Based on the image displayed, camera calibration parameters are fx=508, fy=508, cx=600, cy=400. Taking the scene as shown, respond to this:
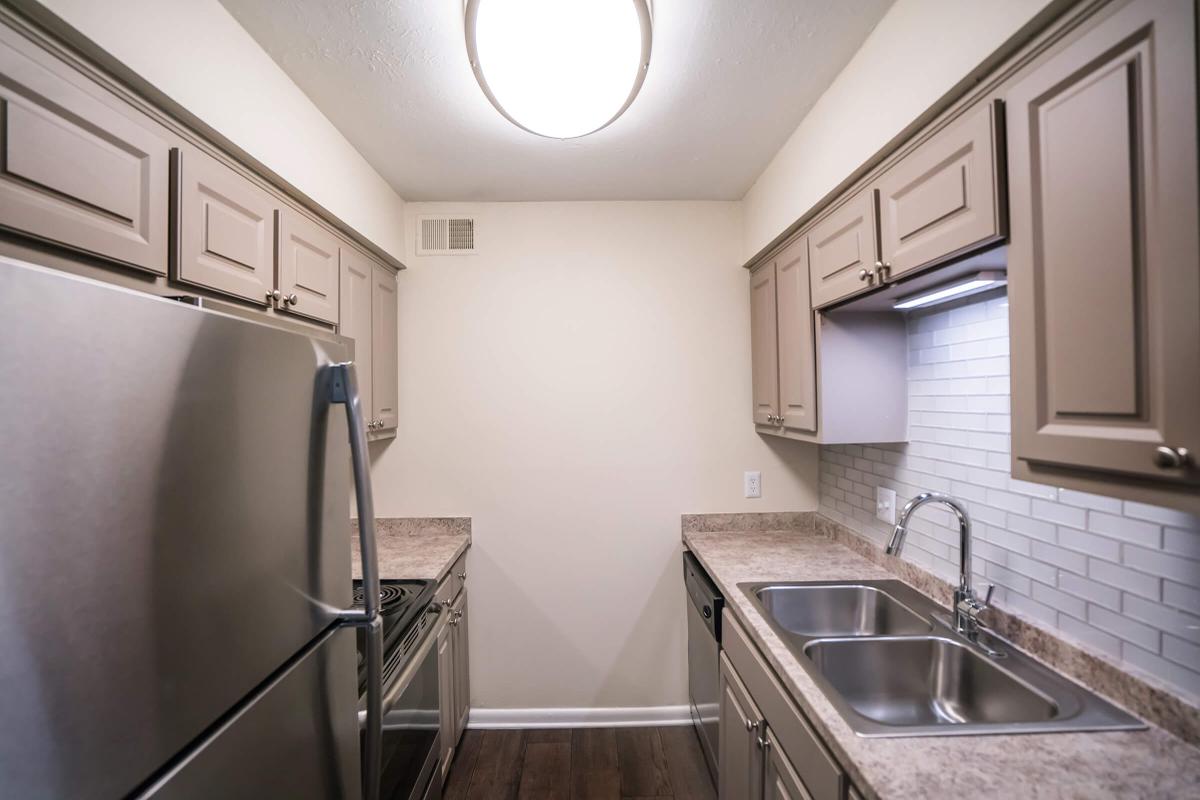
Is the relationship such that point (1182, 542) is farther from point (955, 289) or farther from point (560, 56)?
point (560, 56)

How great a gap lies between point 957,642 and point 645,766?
1.45m

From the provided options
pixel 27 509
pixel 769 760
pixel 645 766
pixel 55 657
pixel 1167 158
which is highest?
pixel 1167 158

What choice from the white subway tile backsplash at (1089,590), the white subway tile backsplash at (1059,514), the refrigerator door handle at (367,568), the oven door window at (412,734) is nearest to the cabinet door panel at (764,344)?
the white subway tile backsplash at (1059,514)

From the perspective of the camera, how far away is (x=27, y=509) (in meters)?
0.41

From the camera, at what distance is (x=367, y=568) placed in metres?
Answer: 0.86

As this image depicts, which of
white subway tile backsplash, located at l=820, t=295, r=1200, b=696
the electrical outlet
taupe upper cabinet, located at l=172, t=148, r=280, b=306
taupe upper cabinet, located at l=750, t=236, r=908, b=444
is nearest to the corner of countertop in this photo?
white subway tile backsplash, located at l=820, t=295, r=1200, b=696

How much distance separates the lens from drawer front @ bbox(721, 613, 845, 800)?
1.02 meters

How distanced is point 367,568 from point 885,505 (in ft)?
6.09

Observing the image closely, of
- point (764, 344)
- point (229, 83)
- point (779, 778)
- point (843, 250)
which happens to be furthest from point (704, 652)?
point (229, 83)

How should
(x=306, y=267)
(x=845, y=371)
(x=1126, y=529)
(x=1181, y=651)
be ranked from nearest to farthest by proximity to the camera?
(x=1181, y=651) → (x=1126, y=529) → (x=306, y=267) → (x=845, y=371)

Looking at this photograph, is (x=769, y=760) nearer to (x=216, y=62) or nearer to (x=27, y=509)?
(x=27, y=509)

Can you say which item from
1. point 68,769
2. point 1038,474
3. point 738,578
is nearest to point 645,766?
point 738,578

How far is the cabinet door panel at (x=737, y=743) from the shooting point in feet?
4.67

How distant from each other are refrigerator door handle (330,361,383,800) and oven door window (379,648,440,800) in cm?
47
